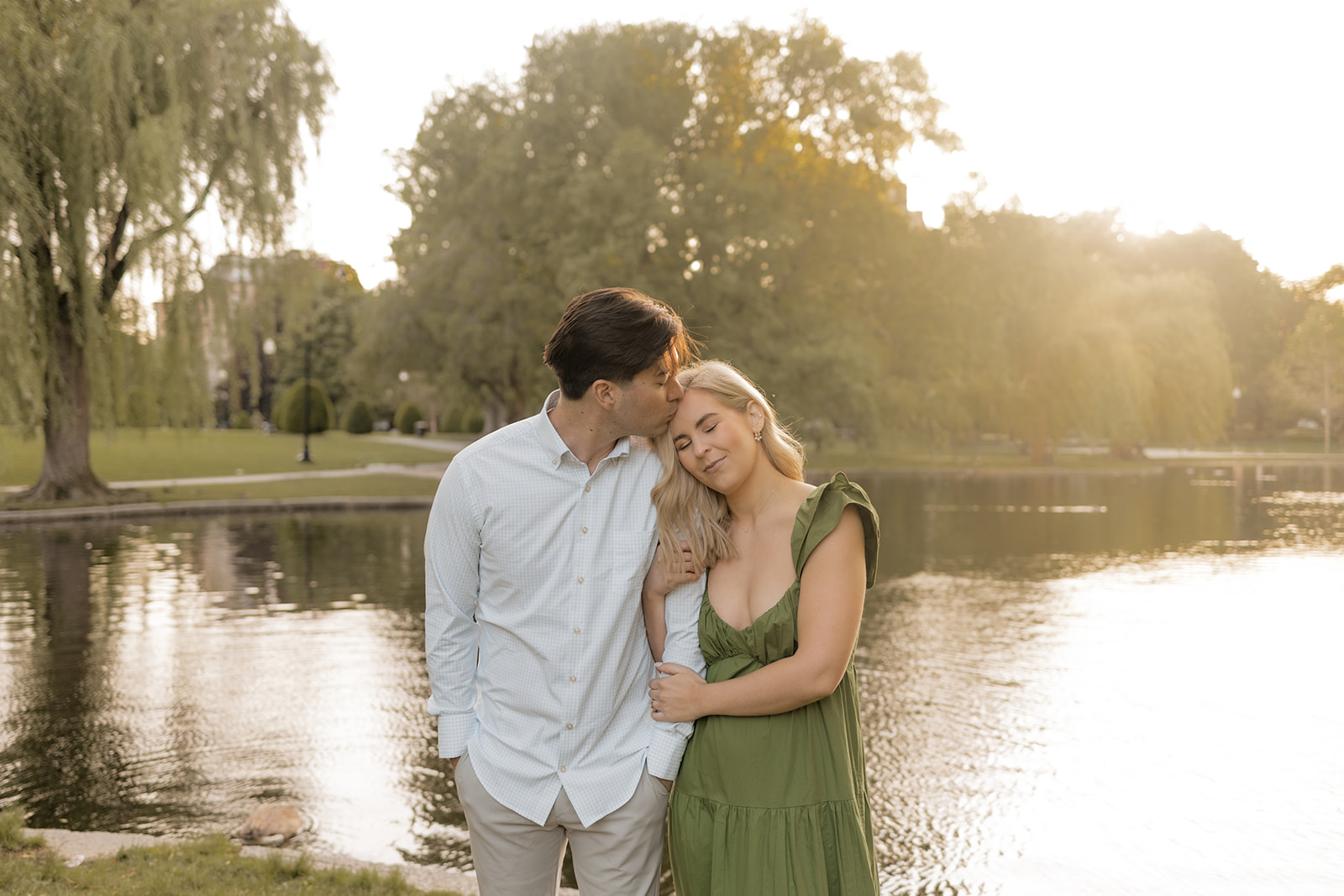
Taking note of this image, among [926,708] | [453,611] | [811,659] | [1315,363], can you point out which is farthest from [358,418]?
[811,659]

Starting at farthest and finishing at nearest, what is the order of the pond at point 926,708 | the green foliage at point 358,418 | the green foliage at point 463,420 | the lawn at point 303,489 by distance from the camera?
the green foliage at point 463,420 → the green foliage at point 358,418 → the lawn at point 303,489 → the pond at point 926,708

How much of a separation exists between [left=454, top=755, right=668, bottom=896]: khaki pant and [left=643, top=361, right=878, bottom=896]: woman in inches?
4.1

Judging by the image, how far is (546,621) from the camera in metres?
2.44

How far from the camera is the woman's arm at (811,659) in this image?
2402 mm

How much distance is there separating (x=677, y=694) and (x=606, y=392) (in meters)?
0.69

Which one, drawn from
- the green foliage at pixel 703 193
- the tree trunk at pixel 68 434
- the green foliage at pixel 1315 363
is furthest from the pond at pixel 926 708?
the green foliage at pixel 1315 363

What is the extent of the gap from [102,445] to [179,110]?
17.1 meters

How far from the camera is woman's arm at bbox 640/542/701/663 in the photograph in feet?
8.14

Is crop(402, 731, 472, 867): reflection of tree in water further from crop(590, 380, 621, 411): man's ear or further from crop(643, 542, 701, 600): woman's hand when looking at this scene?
crop(590, 380, 621, 411): man's ear

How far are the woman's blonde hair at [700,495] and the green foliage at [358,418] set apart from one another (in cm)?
5437

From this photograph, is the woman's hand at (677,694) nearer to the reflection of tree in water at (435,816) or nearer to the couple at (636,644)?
the couple at (636,644)

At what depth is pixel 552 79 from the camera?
31828 millimetres

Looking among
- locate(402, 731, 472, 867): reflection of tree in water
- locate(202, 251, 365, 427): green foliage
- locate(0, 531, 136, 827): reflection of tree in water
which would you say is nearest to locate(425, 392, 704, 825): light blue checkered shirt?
locate(402, 731, 472, 867): reflection of tree in water

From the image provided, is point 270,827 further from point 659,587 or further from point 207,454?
point 207,454
